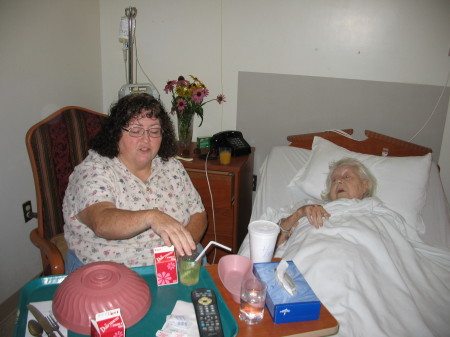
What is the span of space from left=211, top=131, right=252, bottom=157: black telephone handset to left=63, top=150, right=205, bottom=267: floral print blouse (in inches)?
31.0

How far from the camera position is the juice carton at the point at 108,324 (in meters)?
0.79

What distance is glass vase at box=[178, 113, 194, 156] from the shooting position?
2.31m

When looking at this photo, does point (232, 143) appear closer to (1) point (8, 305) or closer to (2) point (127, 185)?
(2) point (127, 185)

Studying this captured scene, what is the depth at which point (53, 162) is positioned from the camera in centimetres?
166

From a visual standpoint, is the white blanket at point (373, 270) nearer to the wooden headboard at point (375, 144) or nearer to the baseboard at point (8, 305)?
the wooden headboard at point (375, 144)

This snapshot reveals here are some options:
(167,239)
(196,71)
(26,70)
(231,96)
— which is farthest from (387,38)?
(26,70)

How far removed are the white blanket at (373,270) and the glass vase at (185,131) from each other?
950mm

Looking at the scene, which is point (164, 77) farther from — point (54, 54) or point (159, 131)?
point (159, 131)

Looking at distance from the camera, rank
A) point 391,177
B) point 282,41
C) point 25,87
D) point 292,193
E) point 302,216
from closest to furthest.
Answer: point 302,216
point 25,87
point 391,177
point 292,193
point 282,41

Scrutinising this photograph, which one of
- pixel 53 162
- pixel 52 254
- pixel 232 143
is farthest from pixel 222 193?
pixel 52 254

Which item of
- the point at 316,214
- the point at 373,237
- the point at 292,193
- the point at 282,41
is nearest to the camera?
the point at 373,237

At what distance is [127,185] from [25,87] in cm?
91

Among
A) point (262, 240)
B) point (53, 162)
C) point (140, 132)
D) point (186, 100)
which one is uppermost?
point (186, 100)

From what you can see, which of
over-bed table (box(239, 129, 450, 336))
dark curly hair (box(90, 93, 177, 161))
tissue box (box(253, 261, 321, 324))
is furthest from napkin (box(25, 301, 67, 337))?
over-bed table (box(239, 129, 450, 336))
